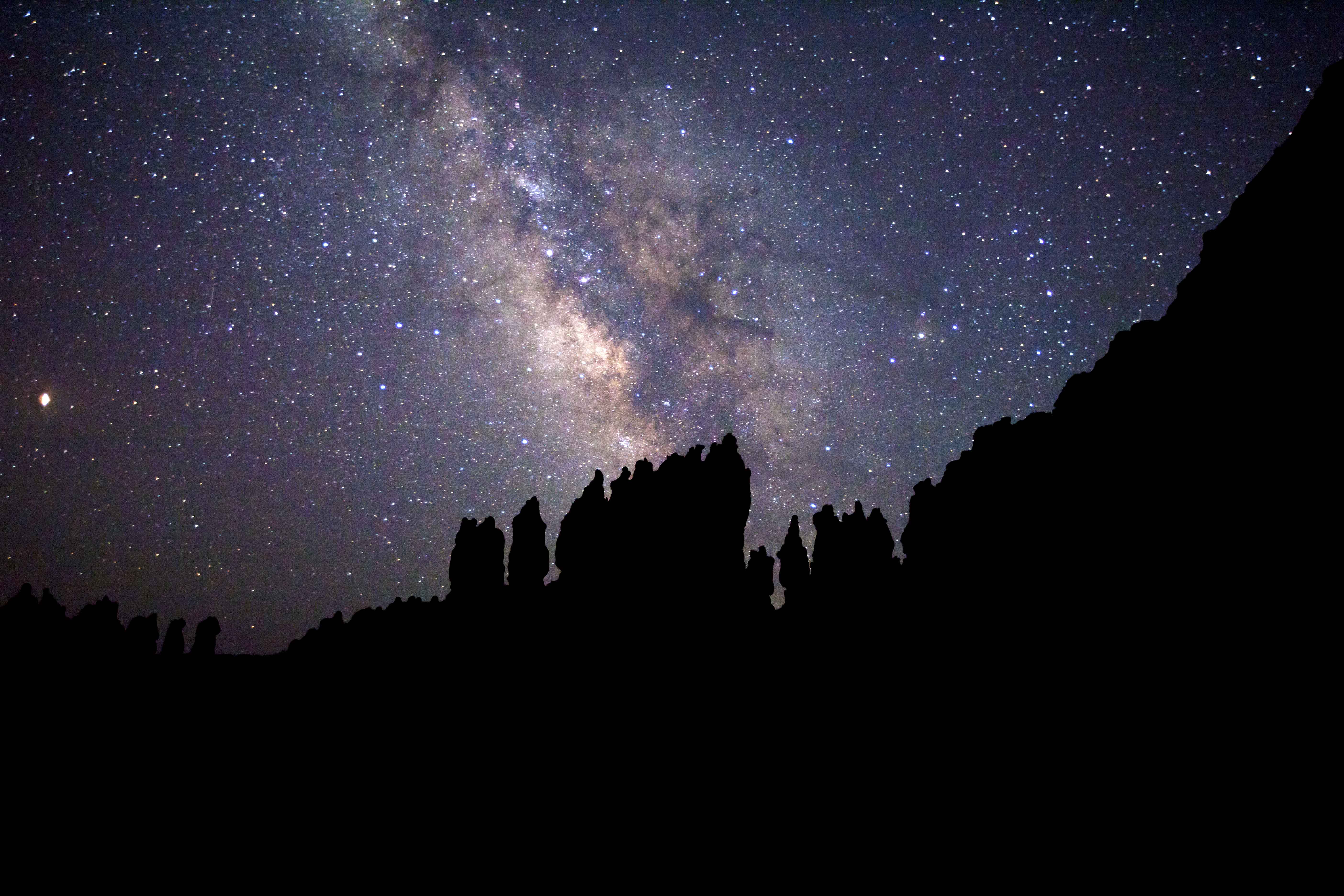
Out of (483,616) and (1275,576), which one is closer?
(1275,576)

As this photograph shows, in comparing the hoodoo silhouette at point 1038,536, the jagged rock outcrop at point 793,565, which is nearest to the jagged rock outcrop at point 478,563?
the hoodoo silhouette at point 1038,536

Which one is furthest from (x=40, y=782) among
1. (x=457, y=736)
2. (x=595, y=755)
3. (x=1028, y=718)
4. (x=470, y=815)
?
(x=1028, y=718)

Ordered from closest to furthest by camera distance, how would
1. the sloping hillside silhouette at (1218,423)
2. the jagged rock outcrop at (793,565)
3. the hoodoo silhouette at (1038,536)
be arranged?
the sloping hillside silhouette at (1218,423) < the hoodoo silhouette at (1038,536) < the jagged rock outcrop at (793,565)

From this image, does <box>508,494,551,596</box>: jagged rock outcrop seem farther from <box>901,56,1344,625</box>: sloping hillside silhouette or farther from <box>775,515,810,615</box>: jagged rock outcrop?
<box>901,56,1344,625</box>: sloping hillside silhouette

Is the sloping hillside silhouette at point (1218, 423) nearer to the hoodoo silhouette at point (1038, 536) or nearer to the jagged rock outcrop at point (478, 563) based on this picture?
the hoodoo silhouette at point (1038, 536)

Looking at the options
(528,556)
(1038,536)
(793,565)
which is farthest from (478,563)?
(1038,536)

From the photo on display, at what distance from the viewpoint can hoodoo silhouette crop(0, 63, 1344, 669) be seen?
12.2 meters

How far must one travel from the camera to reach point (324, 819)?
38.0 meters

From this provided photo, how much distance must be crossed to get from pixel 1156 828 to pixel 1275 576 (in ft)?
21.4

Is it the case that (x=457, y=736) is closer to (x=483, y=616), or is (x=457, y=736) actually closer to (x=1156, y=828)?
(x=483, y=616)

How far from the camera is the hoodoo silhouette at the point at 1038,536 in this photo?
12234mm

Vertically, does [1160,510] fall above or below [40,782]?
above

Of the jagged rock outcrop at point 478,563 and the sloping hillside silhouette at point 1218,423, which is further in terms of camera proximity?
the jagged rock outcrop at point 478,563

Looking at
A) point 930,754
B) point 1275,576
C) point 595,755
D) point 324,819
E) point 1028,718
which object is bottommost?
point 324,819
